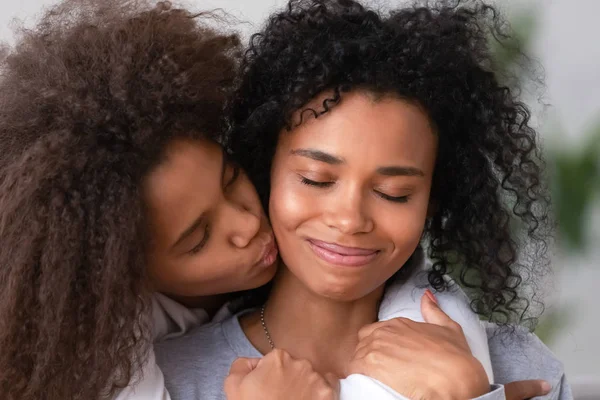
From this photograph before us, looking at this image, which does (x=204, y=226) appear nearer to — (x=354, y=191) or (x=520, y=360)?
(x=354, y=191)

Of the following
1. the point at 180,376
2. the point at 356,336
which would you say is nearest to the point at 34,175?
the point at 180,376

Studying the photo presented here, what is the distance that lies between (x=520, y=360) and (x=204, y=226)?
0.61 meters

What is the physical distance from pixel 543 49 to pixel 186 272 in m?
1.60

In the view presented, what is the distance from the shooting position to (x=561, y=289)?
298 centimetres

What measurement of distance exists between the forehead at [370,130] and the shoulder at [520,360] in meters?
0.40

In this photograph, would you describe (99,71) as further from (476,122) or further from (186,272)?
(476,122)

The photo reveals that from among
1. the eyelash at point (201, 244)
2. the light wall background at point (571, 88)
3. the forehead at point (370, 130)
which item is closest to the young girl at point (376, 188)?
the forehead at point (370, 130)

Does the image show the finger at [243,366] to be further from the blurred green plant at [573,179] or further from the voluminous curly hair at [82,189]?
the blurred green plant at [573,179]

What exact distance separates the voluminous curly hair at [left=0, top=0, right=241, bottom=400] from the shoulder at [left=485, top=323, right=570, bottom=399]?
2.02 ft

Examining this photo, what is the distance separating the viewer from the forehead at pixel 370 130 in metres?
1.46

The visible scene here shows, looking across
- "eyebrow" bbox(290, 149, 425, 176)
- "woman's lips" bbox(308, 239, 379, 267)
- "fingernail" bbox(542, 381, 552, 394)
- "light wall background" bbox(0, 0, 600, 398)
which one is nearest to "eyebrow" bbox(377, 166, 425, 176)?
"eyebrow" bbox(290, 149, 425, 176)

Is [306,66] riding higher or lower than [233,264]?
higher

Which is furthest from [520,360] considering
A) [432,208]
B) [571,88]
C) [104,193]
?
[571,88]

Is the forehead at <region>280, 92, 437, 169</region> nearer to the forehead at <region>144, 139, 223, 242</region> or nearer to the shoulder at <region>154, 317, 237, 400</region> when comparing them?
the forehead at <region>144, 139, 223, 242</region>
